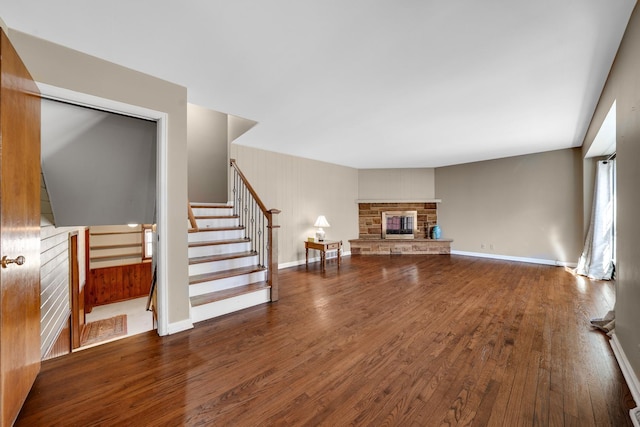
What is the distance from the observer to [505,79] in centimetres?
247

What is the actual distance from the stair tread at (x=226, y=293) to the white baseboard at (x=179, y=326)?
180 mm

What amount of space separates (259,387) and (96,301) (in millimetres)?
4936

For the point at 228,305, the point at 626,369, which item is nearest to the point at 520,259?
the point at 626,369

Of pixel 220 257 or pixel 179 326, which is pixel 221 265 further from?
pixel 179 326

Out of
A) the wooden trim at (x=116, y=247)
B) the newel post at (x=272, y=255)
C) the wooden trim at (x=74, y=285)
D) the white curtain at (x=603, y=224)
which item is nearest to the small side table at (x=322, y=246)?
the newel post at (x=272, y=255)

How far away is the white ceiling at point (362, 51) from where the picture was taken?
165 cm

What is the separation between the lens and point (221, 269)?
3383 millimetres

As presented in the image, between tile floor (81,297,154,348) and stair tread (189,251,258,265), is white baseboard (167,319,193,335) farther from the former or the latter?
tile floor (81,297,154,348)

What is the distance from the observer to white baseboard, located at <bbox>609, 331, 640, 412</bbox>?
1579 mm

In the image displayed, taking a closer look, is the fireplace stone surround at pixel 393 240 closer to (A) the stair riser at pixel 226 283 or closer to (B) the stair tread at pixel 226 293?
(A) the stair riser at pixel 226 283

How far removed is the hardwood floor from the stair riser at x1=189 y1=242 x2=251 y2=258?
100 cm

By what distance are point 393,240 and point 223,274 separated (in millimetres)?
5078

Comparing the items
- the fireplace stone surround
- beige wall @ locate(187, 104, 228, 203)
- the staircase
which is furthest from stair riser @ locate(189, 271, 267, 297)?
the fireplace stone surround

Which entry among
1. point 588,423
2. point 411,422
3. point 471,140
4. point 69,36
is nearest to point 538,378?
point 588,423
